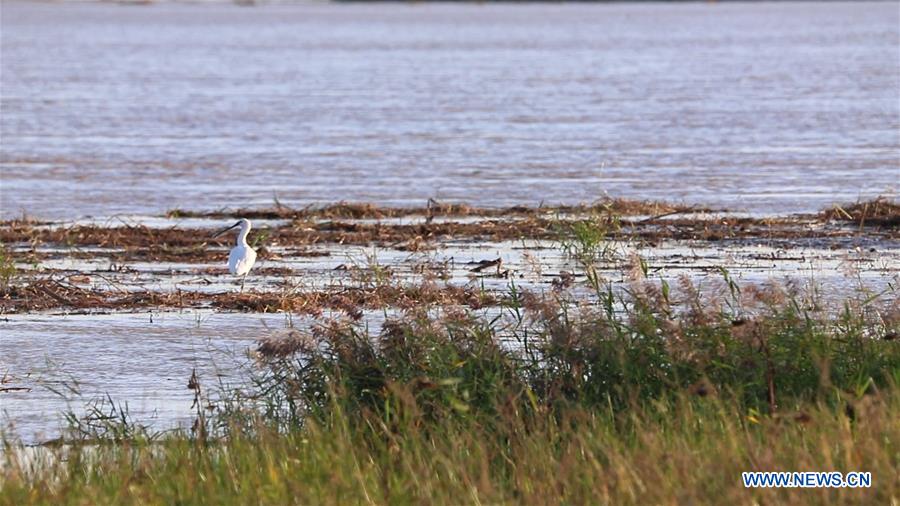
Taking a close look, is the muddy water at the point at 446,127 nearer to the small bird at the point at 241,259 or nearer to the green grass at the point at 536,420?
the small bird at the point at 241,259

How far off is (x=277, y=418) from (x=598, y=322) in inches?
66.5

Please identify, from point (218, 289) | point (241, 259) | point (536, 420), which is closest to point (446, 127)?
point (241, 259)

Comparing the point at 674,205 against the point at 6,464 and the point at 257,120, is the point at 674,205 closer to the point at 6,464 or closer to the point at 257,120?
the point at 6,464

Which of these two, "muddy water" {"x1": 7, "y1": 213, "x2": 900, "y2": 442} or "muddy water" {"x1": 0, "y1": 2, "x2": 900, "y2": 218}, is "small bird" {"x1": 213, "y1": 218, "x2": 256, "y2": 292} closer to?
"muddy water" {"x1": 7, "y1": 213, "x2": 900, "y2": 442}

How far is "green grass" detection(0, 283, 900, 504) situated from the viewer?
6953mm

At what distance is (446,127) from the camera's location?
95.8 ft

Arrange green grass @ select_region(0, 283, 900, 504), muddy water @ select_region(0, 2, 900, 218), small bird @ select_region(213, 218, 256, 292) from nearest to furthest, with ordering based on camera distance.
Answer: green grass @ select_region(0, 283, 900, 504)
small bird @ select_region(213, 218, 256, 292)
muddy water @ select_region(0, 2, 900, 218)

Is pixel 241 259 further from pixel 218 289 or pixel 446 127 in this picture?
pixel 446 127

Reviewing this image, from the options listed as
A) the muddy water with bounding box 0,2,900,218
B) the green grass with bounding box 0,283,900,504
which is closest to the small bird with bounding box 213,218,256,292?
the green grass with bounding box 0,283,900,504

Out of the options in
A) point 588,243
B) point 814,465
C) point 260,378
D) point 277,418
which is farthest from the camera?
point 588,243

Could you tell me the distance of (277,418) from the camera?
8562 mm

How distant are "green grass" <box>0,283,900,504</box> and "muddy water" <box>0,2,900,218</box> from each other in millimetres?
9133

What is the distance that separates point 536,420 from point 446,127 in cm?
2111

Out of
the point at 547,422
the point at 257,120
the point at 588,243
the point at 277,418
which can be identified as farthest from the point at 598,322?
the point at 257,120
